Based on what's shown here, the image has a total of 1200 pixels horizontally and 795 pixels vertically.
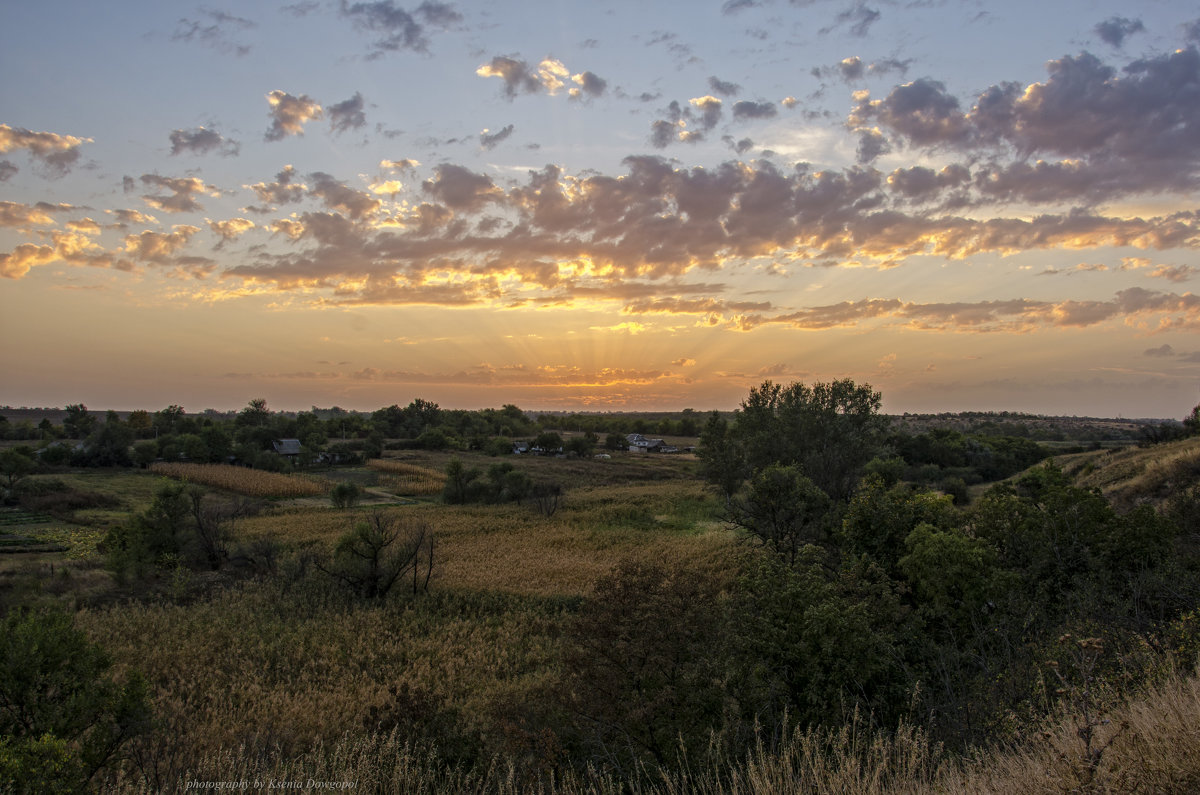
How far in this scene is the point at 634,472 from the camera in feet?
298

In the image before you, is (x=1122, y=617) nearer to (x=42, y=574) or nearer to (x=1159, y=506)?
(x=1159, y=506)

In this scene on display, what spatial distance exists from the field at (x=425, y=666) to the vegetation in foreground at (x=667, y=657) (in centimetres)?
10

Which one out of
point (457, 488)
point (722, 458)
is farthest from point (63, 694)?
point (457, 488)

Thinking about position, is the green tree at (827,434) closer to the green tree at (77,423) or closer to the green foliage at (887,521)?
the green foliage at (887,521)

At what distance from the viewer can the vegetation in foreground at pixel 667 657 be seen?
6906 mm

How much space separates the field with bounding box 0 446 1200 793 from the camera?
609 cm

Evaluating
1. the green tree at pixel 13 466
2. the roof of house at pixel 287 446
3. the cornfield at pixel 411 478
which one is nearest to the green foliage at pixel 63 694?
the green tree at pixel 13 466

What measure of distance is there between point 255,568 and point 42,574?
30.3 feet

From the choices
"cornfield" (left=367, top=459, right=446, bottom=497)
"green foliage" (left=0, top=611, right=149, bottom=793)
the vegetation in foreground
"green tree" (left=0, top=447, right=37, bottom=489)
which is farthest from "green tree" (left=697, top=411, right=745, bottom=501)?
"green tree" (left=0, top=447, right=37, bottom=489)

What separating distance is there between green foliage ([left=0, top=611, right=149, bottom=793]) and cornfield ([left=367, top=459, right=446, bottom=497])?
61582 millimetres

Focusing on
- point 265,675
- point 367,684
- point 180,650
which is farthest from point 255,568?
point 367,684

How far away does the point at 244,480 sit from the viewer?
71.4 meters

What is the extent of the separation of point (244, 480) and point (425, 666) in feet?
209

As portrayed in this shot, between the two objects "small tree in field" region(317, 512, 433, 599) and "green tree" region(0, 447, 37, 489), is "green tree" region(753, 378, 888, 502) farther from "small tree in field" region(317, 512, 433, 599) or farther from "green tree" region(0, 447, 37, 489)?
"green tree" region(0, 447, 37, 489)
